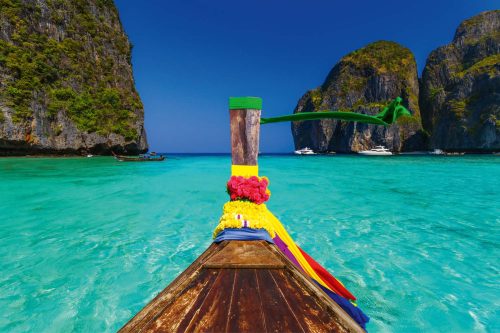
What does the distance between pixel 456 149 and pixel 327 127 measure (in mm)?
38817

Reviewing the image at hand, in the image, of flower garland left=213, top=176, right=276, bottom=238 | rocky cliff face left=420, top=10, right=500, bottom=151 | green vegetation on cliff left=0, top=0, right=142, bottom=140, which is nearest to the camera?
flower garland left=213, top=176, right=276, bottom=238

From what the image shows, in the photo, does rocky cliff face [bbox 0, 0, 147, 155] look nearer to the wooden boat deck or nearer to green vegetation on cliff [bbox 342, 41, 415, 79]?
the wooden boat deck

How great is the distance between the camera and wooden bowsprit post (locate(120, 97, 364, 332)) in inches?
43.0

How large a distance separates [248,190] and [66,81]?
50530 millimetres

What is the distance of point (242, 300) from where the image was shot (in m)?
1.29

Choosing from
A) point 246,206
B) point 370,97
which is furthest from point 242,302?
point 370,97

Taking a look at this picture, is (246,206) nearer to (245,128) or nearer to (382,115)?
(245,128)

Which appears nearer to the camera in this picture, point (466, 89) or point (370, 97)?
point (466, 89)

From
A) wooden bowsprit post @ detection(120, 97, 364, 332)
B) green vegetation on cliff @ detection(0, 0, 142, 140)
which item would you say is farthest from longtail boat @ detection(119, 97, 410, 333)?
green vegetation on cliff @ detection(0, 0, 142, 140)

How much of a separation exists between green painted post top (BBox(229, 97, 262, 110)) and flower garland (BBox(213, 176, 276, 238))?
701 millimetres

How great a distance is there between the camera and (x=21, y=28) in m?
34.9

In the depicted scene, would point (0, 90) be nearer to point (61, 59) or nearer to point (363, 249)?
point (61, 59)

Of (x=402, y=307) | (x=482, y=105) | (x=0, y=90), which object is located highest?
(x=482, y=105)

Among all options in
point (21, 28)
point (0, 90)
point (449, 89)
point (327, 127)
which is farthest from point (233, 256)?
point (449, 89)
